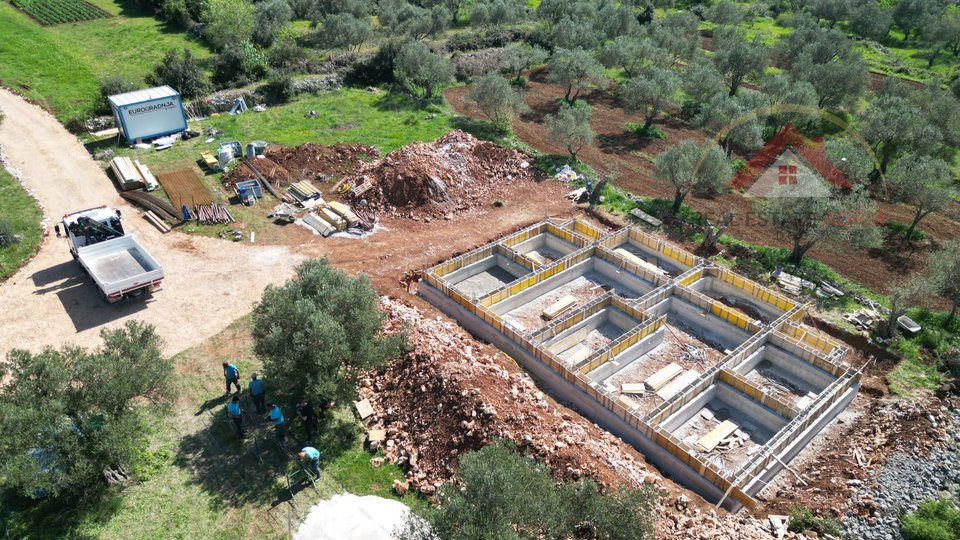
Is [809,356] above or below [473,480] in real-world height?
below

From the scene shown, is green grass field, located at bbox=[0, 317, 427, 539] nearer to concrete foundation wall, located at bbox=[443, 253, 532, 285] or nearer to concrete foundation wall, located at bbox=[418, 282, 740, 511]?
concrete foundation wall, located at bbox=[418, 282, 740, 511]

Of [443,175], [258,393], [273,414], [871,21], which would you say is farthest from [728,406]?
[871,21]

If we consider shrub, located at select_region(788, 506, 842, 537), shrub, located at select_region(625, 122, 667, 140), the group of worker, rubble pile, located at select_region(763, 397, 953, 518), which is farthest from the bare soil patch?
the group of worker

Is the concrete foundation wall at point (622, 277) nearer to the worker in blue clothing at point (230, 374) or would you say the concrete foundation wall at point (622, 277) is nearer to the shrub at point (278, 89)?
the worker in blue clothing at point (230, 374)

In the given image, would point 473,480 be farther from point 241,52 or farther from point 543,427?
point 241,52

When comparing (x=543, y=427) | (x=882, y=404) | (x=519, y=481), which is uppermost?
(x=519, y=481)

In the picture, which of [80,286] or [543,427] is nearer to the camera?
[543,427]

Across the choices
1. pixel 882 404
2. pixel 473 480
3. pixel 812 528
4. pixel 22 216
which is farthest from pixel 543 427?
pixel 22 216
